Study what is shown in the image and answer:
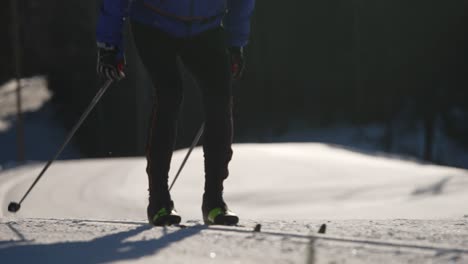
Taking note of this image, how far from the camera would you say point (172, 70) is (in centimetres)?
315

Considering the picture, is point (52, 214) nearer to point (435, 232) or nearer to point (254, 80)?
point (435, 232)

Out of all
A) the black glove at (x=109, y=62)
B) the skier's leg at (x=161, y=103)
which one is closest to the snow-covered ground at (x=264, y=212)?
the skier's leg at (x=161, y=103)

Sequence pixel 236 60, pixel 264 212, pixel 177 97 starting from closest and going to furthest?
pixel 177 97
pixel 236 60
pixel 264 212

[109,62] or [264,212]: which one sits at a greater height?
[109,62]

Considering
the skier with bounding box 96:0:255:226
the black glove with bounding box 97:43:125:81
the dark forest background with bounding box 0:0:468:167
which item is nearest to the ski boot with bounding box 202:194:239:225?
the skier with bounding box 96:0:255:226

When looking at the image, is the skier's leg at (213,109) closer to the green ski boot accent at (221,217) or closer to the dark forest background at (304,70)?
the green ski boot accent at (221,217)

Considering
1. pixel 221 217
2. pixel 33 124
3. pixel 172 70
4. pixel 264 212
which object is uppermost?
pixel 172 70

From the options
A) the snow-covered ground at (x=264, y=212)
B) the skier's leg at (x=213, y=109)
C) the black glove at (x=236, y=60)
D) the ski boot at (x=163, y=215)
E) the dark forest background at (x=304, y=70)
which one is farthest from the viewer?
the dark forest background at (x=304, y=70)

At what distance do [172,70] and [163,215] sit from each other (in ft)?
2.13

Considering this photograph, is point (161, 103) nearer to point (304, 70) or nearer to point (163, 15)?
point (163, 15)

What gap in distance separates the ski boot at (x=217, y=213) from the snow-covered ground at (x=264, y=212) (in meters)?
0.12

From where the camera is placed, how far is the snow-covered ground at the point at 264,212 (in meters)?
2.32

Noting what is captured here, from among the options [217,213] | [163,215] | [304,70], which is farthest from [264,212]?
[304,70]

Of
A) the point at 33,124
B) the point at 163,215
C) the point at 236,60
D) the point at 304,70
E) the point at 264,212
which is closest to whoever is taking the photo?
the point at 163,215
